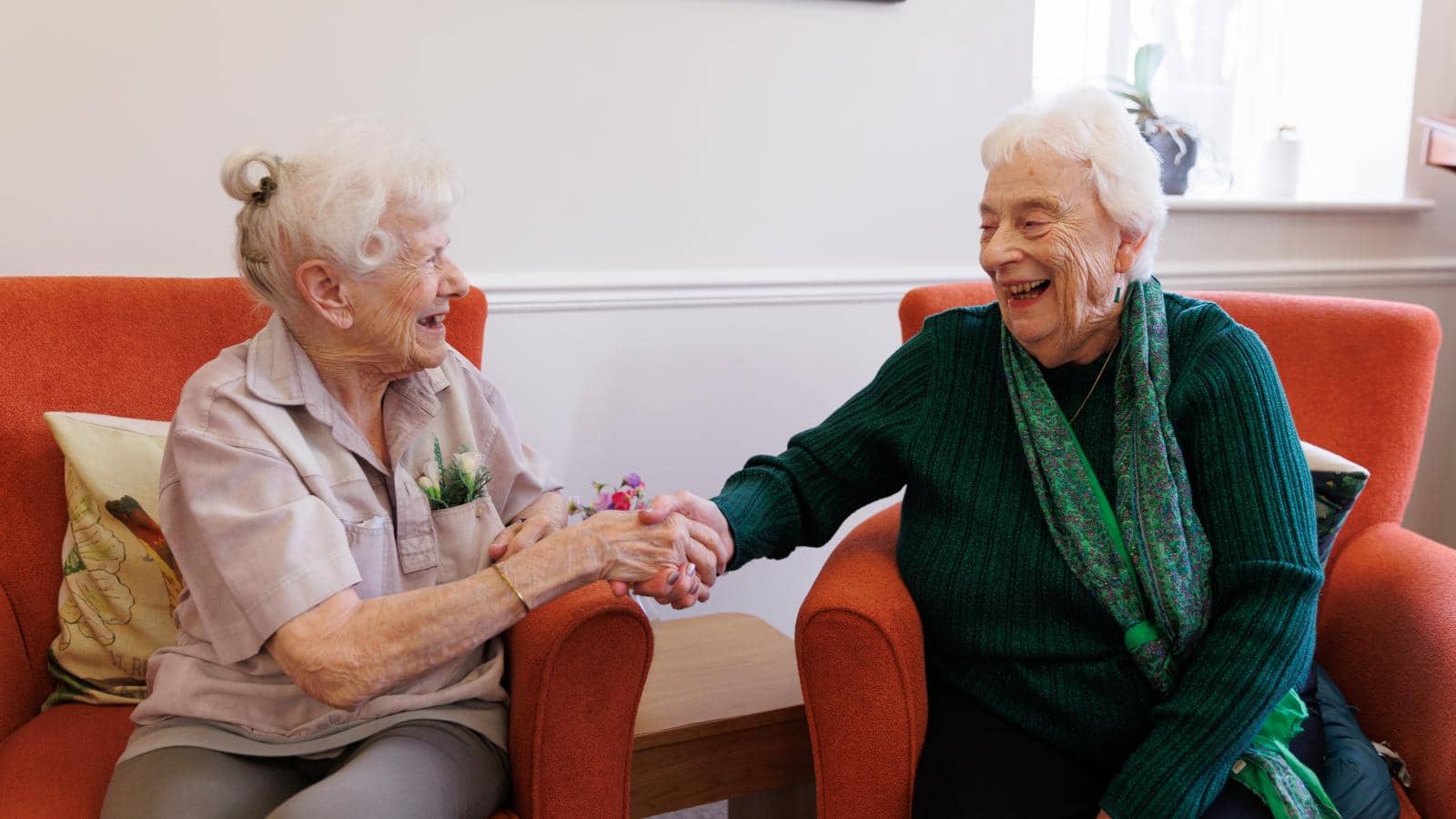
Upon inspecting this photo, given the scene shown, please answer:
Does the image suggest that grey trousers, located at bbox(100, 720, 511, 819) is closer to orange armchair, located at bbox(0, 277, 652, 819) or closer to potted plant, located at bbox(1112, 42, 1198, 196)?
orange armchair, located at bbox(0, 277, 652, 819)

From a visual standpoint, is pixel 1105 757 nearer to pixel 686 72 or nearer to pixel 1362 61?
pixel 686 72

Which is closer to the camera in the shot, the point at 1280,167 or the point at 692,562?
the point at 692,562

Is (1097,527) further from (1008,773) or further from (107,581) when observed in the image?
(107,581)

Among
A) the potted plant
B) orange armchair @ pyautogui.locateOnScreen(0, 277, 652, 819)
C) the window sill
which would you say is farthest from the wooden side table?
the potted plant

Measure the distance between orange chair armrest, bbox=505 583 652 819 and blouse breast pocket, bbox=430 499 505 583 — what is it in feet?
0.50

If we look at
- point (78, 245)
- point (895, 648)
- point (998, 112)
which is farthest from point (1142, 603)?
point (78, 245)

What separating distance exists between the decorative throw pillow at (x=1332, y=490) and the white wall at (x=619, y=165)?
1170mm

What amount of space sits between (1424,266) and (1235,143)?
2.03ft

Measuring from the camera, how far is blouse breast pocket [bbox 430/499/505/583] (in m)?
1.51

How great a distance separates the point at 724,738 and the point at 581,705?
0.35 meters

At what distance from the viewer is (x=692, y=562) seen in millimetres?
1553

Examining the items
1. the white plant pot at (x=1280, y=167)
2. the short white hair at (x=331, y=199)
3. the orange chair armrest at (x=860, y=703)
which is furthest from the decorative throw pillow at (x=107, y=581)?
the white plant pot at (x=1280, y=167)

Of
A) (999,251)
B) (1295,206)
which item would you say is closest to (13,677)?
(999,251)

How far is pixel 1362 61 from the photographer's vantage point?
326cm
